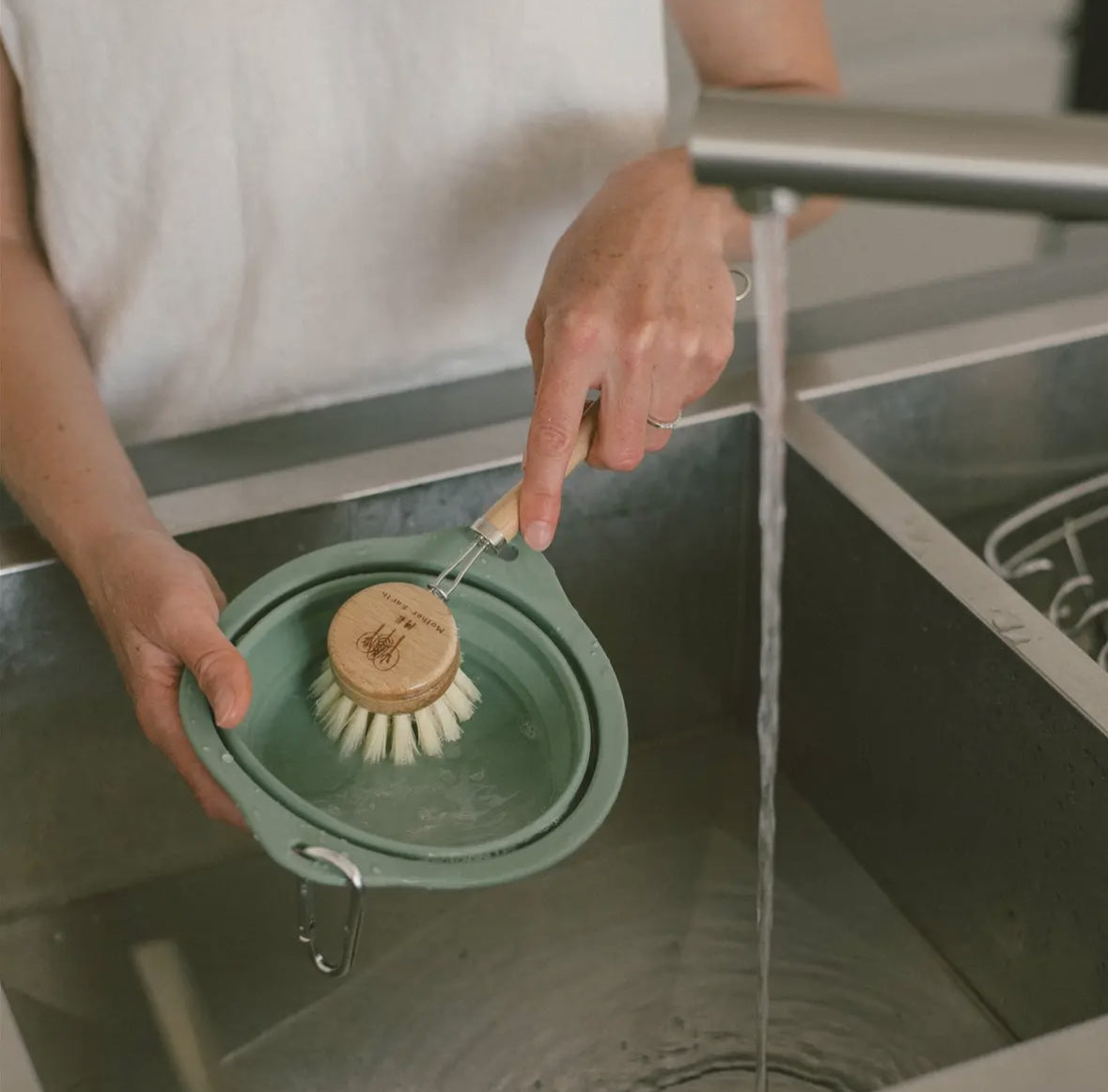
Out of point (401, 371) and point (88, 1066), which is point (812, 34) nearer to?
point (401, 371)

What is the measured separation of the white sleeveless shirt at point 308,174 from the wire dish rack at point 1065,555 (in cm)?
35

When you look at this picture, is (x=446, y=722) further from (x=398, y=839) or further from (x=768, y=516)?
(x=768, y=516)

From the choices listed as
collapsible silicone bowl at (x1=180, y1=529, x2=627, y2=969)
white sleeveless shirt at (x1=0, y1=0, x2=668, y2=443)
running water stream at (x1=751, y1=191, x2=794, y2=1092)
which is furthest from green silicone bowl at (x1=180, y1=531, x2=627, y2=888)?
white sleeveless shirt at (x1=0, y1=0, x2=668, y2=443)

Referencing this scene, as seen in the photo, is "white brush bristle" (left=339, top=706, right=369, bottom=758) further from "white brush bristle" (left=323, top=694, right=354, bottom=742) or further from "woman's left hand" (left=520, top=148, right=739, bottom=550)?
"woman's left hand" (left=520, top=148, right=739, bottom=550)

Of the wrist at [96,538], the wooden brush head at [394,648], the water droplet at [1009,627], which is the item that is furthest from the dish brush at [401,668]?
the water droplet at [1009,627]

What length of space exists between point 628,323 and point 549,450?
0.08m

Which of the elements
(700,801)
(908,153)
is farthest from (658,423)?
(908,153)

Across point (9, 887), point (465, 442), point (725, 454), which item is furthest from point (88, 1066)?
point (725, 454)

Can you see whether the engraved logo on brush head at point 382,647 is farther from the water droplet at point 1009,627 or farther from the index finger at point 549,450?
the water droplet at point 1009,627

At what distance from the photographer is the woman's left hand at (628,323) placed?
1.96 ft

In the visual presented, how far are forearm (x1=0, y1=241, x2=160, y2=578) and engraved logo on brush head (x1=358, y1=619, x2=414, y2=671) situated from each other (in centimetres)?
15

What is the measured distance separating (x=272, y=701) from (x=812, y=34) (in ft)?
1.62

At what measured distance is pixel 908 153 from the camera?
26 cm

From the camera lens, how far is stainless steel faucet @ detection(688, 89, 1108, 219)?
0.85ft
